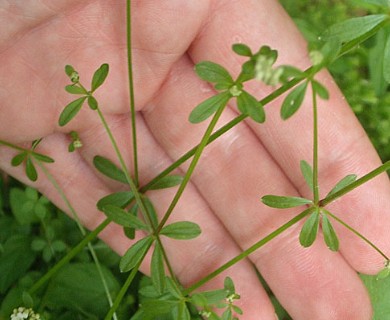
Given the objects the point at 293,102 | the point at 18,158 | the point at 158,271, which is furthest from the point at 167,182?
the point at 293,102

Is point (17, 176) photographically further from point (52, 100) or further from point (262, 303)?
point (262, 303)

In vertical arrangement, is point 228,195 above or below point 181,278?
above

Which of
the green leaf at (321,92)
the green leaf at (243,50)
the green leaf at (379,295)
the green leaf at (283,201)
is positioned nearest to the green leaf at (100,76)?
the green leaf at (243,50)

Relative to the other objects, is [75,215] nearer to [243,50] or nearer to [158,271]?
[158,271]

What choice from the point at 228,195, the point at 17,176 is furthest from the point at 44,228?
the point at 228,195

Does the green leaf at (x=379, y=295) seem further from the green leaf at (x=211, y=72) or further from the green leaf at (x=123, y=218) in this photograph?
the green leaf at (x=211, y=72)

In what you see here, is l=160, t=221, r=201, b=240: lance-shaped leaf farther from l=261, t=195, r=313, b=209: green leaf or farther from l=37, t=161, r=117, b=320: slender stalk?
l=37, t=161, r=117, b=320: slender stalk
